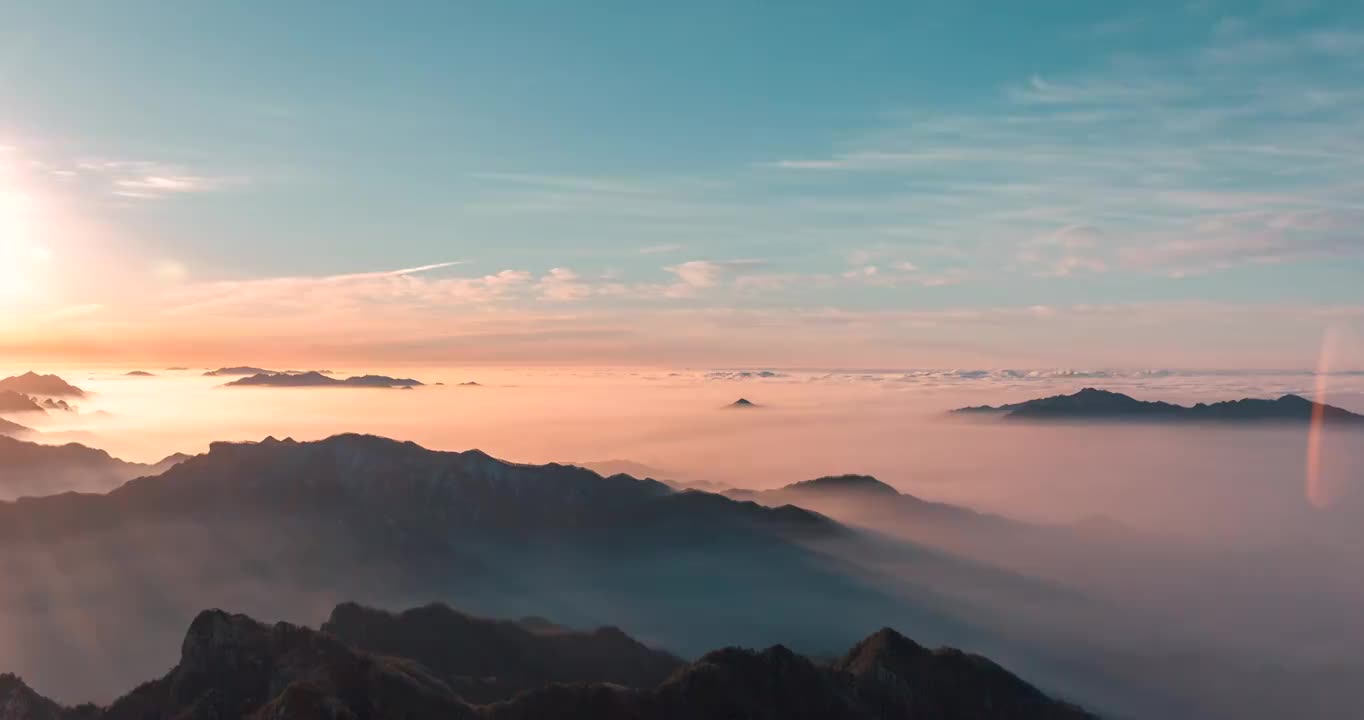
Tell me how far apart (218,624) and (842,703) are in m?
99.1

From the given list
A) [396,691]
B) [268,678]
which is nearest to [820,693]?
[396,691]

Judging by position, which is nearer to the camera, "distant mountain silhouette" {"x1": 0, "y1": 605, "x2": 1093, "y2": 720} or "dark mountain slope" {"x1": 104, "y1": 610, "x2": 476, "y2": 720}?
"dark mountain slope" {"x1": 104, "y1": 610, "x2": 476, "y2": 720}

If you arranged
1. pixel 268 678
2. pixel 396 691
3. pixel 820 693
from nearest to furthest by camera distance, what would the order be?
1. pixel 396 691
2. pixel 268 678
3. pixel 820 693

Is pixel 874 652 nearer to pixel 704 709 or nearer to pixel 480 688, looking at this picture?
pixel 704 709

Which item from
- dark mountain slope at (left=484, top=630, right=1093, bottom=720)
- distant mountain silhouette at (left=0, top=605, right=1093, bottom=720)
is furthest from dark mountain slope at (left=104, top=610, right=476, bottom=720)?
dark mountain slope at (left=484, top=630, right=1093, bottom=720)

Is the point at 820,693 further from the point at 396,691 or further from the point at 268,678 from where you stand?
the point at 268,678

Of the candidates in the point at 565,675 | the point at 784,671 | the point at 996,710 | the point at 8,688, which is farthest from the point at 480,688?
the point at 996,710

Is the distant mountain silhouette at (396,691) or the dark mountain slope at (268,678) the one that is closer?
the dark mountain slope at (268,678)

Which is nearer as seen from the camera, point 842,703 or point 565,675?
point 842,703

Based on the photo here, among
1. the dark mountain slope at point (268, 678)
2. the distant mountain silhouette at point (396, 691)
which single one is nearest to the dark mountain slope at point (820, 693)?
the distant mountain silhouette at point (396, 691)

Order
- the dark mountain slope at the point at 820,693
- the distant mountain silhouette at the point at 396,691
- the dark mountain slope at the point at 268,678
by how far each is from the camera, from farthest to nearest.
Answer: the dark mountain slope at the point at 820,693
the distant mountain silhouette at the point at 396,691
the dark mountain slope at the point at 268,678

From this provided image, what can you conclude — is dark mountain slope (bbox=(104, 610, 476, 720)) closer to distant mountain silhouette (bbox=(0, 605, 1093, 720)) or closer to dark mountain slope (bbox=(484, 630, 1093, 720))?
distant mountain silhouette (bbox=(0, 605, 1093, 720))

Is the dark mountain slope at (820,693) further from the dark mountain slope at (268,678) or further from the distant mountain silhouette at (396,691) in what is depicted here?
the dark mountain slope at (268,678)

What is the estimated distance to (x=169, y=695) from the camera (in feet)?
430
